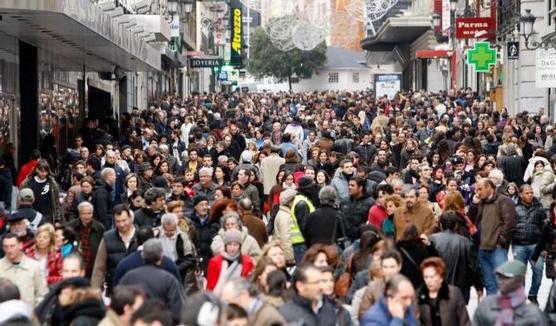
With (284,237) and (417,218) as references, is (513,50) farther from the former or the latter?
(417,218)

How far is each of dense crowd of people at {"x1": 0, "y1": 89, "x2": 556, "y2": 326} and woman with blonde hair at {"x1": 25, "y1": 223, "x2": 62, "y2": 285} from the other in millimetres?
13

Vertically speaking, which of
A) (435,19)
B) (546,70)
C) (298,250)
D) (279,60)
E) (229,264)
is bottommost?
(298,250)

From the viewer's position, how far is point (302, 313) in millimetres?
10375

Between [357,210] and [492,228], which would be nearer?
[492,228]

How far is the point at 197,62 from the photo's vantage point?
7738 centimetres

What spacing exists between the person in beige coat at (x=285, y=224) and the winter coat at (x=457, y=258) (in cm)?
274

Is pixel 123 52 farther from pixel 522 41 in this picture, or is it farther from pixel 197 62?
pixel 197 62

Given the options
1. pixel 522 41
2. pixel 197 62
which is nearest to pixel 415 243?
pixel 522 41

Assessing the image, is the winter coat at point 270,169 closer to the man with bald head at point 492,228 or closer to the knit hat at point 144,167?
the knit hat at point 144,167

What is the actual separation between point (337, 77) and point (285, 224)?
496 feet

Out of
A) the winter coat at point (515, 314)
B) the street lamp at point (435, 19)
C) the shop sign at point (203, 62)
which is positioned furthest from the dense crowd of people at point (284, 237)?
the shop sign at point (203, 62)

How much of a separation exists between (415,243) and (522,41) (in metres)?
33.1

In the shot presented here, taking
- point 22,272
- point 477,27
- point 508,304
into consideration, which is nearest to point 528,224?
point 22,272

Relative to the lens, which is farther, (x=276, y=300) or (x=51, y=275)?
(x=51, y=275)
